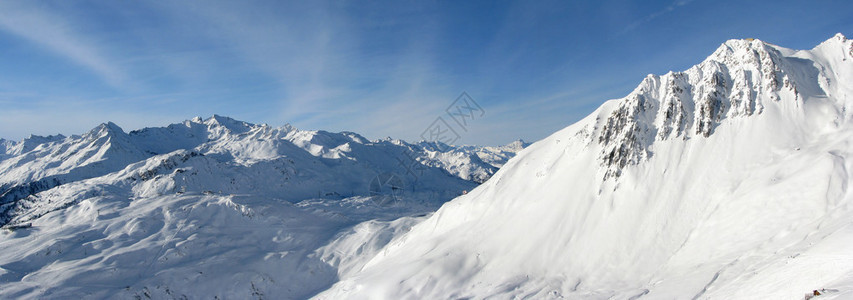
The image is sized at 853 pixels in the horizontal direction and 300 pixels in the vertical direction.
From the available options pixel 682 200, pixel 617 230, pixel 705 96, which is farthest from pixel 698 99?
pixel 617 230

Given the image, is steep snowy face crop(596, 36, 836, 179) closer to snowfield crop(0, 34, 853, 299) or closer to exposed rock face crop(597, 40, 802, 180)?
exposed rock face crop(597, 40, 802, 180)

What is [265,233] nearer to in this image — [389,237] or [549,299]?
[389,237]

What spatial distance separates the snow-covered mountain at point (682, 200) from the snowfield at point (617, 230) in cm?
12

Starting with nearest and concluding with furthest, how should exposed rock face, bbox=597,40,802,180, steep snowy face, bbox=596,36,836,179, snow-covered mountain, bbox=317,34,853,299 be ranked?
snow-covered mountain, bbox=317,34,853,299
steep snowy face, bbox=596,36,836,179
exposed rock face, bbox=597,40,802,180

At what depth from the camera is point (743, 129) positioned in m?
27.2

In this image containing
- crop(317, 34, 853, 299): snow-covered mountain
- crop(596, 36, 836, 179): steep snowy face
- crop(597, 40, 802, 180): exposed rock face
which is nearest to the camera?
crop(317, 34, 853, 299): snow-covered mountain

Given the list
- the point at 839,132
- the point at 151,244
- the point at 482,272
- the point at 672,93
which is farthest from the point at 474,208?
the point at 151,244

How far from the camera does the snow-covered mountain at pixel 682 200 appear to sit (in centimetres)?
1977

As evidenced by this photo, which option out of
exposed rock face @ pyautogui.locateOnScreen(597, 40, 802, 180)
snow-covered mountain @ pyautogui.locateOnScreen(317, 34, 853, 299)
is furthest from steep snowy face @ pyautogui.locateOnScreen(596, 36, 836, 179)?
snow-covered mountain @ pyautogui.locateOnScreen(317, 34, 853, 299)

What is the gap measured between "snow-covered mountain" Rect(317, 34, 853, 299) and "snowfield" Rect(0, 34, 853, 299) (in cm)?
12

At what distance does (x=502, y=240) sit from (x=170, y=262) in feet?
124

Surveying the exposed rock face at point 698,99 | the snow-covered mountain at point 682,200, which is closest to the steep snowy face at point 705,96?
the exposed rock face at point 698,99

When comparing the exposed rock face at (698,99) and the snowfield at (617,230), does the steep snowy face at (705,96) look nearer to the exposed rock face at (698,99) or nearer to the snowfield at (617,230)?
the exposed rock face at (698,99)

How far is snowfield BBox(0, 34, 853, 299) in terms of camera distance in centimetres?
2000
